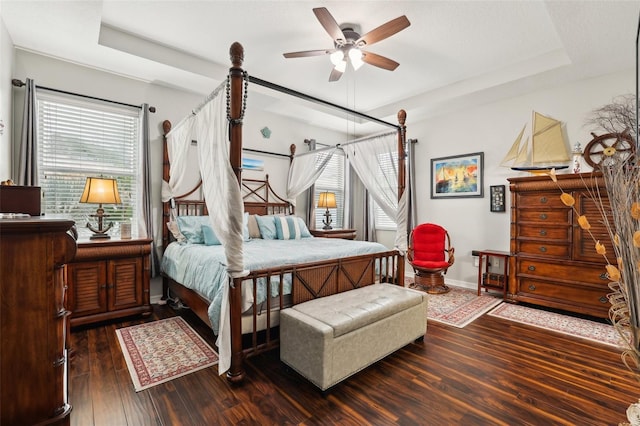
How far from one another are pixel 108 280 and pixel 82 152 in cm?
159

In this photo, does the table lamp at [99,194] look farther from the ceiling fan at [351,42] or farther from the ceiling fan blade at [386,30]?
the ceiling fan blade at [386,30]

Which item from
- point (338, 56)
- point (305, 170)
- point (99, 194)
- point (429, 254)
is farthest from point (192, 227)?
point (429, 254)

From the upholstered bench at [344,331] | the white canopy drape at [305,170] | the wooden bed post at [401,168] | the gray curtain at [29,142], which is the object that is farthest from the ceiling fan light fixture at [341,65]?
the gray curtain at [29,142]

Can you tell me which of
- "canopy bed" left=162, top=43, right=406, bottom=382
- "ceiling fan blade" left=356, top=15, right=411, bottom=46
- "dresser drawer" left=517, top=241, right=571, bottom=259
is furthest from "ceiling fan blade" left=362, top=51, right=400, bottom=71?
"dresser drawer" left=517, top=241, right=571, bottom=259

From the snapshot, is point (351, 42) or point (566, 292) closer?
point (351, 42)

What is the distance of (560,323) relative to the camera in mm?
3328

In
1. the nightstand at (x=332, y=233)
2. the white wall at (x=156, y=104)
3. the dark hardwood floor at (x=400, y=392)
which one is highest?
the white wall at (x=156, y=104)

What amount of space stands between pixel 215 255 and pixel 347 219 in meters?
3.84

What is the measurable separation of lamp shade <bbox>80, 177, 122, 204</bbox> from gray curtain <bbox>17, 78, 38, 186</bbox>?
1.57 ft

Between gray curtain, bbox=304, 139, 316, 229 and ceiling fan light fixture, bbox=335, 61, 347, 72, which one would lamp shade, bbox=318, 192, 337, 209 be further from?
ceiling fan light fixture, bbox=335, 61, 347, 72

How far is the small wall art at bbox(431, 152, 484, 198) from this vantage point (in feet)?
15.7

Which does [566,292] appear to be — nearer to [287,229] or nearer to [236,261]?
[287,229]

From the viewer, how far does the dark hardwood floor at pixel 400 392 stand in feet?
5.98

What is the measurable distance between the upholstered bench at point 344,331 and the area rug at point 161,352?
0.78 meters
